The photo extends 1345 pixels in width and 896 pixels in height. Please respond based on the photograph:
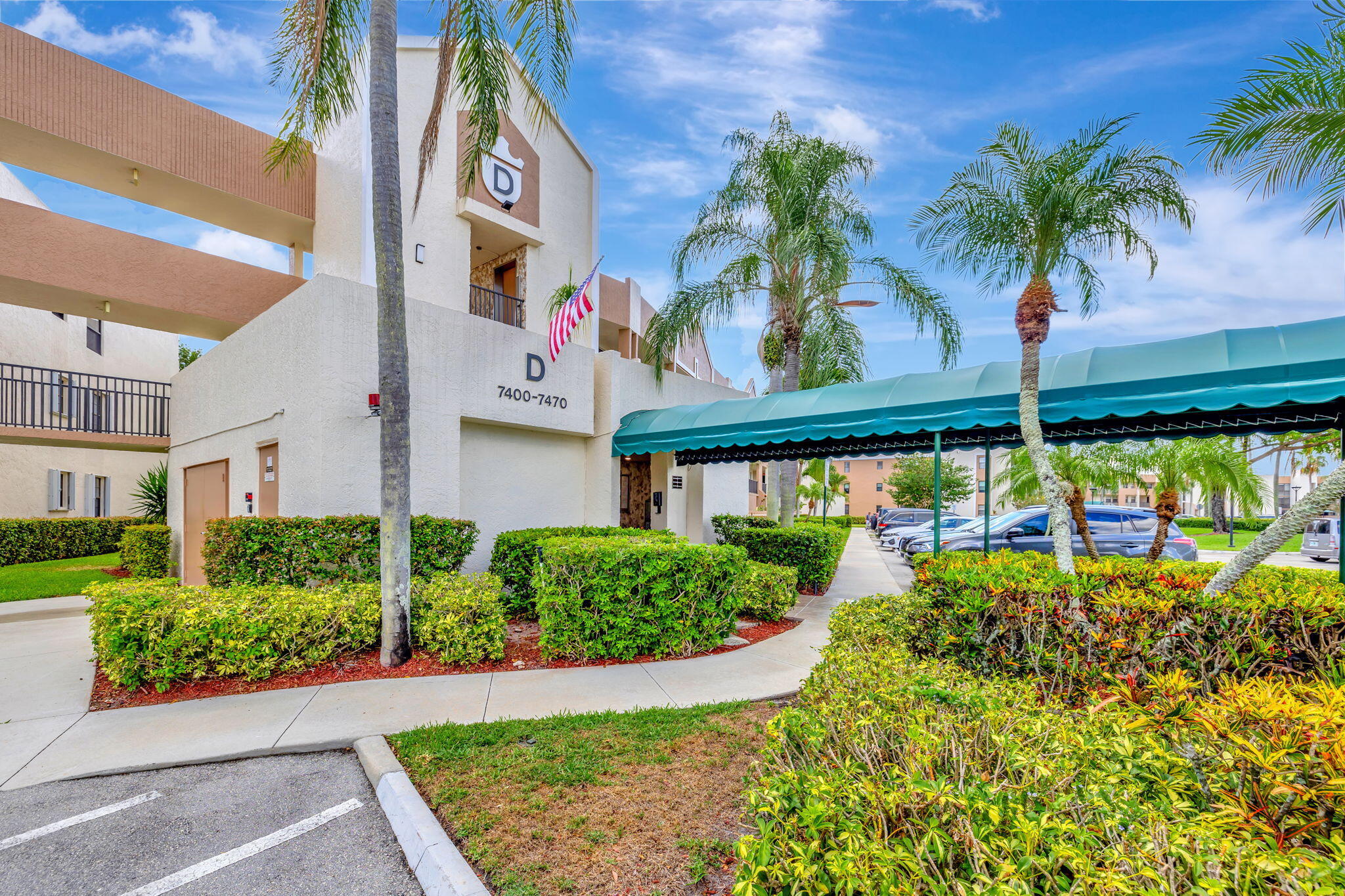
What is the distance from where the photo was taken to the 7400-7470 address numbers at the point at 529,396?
10188mm

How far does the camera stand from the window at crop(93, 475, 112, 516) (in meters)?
19.1

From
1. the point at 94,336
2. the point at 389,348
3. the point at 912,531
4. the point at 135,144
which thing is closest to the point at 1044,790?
the point at 389,348

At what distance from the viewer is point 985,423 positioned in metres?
7.83

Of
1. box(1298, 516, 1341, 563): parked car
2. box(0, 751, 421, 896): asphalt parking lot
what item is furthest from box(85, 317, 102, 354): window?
box(1298, 516, 1341, 563): parked car

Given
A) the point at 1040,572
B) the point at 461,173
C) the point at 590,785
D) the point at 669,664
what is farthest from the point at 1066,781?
the point at 461,173

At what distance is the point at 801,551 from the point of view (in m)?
11.4

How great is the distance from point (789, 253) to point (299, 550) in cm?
905

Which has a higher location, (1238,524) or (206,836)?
(206,836)

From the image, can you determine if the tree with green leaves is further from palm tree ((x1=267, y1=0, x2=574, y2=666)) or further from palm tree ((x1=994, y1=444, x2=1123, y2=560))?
palm tree ((x1=267, y1=0, x2=574, y2=666))

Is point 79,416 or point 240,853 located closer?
point 240,853

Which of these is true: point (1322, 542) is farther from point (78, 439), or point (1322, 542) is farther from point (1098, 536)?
point (78, 439)

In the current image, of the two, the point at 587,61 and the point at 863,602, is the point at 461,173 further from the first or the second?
the point at 863,602

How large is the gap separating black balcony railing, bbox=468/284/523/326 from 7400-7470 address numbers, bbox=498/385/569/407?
253 cm

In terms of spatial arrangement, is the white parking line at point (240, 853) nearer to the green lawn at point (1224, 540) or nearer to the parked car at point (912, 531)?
the parked car at point (912, 531)
